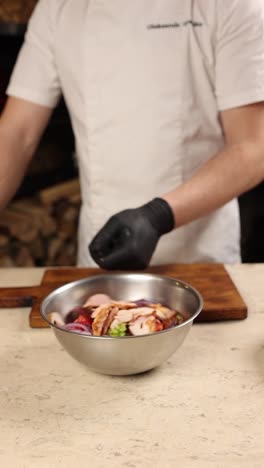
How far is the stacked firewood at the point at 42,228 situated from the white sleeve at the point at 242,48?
1227mm

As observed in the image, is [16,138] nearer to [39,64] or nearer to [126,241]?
[39,64]

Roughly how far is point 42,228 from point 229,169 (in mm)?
1217

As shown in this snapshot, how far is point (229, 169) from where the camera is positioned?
1.28 meters

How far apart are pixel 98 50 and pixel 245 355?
83 centimetres

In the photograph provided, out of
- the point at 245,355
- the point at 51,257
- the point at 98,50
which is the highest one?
the point at 98,50

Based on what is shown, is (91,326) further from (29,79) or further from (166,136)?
(29,79)

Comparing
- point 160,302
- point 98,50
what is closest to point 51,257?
point 98,50

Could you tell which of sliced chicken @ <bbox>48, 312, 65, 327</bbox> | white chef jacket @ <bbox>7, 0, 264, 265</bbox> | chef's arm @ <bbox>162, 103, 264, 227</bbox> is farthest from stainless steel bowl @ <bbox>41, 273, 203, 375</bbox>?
white chef jacket @ <bbox>7, 0, 264, 265</bbox>

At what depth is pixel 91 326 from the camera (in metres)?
0.87

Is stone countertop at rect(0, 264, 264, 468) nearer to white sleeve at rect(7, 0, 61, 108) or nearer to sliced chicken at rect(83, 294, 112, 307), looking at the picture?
sliced chicken at rect(83, 294, 112, 307)

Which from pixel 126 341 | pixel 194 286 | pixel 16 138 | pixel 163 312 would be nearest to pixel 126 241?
pixel 194 286

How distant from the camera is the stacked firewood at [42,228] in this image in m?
2.29

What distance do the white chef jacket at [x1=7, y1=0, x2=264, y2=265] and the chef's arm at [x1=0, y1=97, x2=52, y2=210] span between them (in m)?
0.04

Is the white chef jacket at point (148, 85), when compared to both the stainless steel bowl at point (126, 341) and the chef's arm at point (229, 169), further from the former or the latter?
the stainless steel bowl at point (126, 341)
